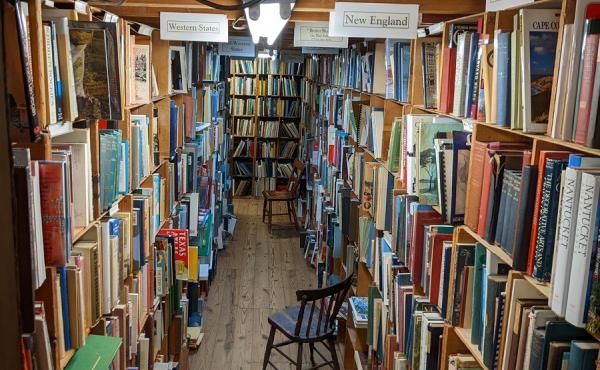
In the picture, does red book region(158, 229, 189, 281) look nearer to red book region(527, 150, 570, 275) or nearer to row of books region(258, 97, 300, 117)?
red book region(527, 150, 570, 275)

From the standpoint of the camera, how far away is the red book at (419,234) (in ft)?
7.71

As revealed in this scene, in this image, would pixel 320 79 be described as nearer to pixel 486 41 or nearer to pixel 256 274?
pixel 256 274

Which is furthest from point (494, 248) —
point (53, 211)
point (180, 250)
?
point (180, 250)

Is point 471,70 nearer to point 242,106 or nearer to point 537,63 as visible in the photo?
point 537,63

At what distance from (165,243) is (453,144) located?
5.88 feet

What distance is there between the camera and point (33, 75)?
132 cm

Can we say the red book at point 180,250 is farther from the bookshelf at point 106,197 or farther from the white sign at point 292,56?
the white sign at point 292,56

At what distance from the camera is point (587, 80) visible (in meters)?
1.20

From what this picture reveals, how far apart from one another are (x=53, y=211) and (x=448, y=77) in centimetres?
145

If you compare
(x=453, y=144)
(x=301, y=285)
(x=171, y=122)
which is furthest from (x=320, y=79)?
(x=453, y=144)

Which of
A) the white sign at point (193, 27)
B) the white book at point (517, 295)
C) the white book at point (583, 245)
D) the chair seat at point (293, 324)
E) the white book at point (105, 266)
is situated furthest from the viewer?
the chair seat at point (293, 324)

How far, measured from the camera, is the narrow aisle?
440 centimetres

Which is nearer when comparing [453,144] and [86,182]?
[86,182]

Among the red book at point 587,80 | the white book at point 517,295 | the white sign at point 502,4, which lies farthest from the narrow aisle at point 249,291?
the red book at point 587,80
